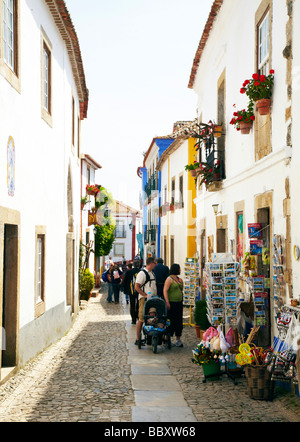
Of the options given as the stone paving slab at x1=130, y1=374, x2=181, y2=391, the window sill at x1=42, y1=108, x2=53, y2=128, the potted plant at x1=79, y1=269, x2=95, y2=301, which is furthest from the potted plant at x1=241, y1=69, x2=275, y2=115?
the potted plant at x1=79, y1=269, x2=95, y2=301

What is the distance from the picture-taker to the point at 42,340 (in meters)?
10.1

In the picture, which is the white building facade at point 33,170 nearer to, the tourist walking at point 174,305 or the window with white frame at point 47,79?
the window with white frame at point 47,79

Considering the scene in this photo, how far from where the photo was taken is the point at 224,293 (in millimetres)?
9031

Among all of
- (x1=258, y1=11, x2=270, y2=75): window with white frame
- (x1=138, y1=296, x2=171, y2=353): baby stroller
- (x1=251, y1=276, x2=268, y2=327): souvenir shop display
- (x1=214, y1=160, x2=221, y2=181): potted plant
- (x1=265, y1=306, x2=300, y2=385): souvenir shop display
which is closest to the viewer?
(x1=265, y1=306, x2=300, y2=385): souvenir shop display

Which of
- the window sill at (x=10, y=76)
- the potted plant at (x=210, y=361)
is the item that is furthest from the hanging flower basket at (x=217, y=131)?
the potted plant at (x=210, y=361)

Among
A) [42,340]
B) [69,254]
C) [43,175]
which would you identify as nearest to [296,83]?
[43,175]

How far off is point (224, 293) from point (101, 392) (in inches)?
114

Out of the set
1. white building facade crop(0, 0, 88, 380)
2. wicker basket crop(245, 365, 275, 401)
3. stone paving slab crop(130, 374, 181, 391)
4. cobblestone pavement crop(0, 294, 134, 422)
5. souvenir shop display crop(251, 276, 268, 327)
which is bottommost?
stone paving slab crop(130, 374, 181, 391)

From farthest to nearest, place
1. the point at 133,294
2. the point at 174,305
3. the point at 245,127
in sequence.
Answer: the point at 133,294 < the point at 174,305 < the point at 245,127

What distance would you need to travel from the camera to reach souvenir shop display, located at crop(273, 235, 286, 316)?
24.9ft

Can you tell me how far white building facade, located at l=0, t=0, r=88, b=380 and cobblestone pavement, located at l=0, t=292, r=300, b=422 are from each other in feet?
1.48

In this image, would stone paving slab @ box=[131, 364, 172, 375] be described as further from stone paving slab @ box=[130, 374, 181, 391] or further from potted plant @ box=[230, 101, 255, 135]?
potted plant @ box=[230, 101, 255, 135]

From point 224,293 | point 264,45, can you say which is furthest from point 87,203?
point 264,45

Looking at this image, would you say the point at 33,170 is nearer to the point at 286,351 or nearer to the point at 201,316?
the point at 201,316
